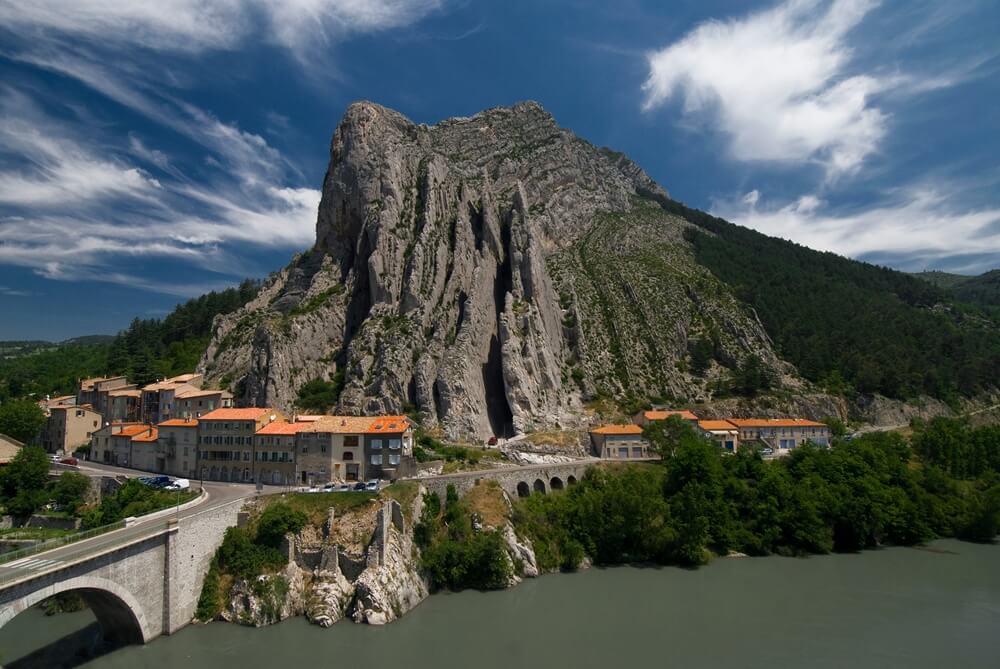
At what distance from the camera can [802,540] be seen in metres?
45.6

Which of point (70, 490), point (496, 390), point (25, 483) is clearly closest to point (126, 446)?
point (25, 483)

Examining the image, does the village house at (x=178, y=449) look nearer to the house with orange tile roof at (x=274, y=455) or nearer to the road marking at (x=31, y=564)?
the house with orange tile roof at (x=274, y=455)

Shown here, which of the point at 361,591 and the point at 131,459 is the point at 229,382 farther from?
the point at 361,591

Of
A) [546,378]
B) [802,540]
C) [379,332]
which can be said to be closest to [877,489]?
[802,540]

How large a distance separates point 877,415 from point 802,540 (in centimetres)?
4817

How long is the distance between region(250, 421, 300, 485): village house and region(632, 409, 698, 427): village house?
124 feet

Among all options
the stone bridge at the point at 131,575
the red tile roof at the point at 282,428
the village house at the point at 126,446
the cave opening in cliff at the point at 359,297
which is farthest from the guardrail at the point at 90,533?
the cave opening in cliff at the point at 359,297

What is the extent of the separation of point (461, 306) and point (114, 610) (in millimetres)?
52929

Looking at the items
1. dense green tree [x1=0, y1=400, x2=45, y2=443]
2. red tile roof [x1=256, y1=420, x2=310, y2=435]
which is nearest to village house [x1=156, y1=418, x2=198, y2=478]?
red tile roof [x1=256, y1=420, x2=310, y2=435]

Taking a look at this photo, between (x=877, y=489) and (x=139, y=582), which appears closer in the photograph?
(x=139, y=582)

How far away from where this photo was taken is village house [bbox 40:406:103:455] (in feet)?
198

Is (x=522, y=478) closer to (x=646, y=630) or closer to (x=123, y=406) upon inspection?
(x=646, y=630)

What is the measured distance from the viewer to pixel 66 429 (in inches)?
2379

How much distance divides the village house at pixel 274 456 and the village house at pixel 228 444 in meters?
0.62
